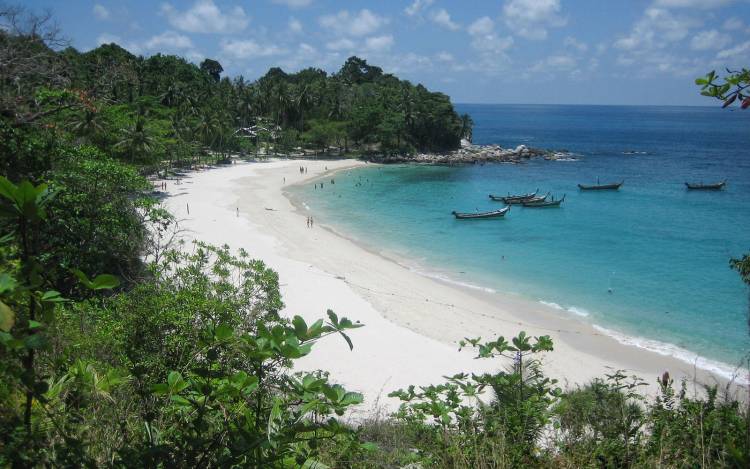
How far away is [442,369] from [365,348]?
2.47 m

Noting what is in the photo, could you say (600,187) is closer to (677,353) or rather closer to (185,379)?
(677,353)

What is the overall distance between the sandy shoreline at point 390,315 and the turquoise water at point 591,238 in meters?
1.66

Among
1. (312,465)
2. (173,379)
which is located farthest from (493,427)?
(173,379)

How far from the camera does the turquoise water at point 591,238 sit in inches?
822

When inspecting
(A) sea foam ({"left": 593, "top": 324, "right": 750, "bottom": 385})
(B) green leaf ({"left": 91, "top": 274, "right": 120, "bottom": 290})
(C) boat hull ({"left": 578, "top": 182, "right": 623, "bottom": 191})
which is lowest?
(A) sea foam ({"left": 593, "top": 324, "right": 750, "bottom": 385})

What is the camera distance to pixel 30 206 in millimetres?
1688

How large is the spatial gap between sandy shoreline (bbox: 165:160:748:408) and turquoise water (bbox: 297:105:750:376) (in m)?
1.66

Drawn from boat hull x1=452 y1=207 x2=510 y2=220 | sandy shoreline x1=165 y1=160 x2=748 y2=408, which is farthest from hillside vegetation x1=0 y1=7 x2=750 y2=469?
boat hull x1=452 y1=207 x2=510 y2=220

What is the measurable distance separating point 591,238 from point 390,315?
20067 millimetres

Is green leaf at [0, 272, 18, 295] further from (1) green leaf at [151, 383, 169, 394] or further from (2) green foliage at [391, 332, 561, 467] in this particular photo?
(2) green foliage at [391, 332, 561, 467]

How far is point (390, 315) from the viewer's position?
19.1 m

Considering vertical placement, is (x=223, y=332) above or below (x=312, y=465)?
above

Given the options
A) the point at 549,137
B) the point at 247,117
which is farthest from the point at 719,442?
the point at 549,137

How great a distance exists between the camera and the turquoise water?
20.9m
